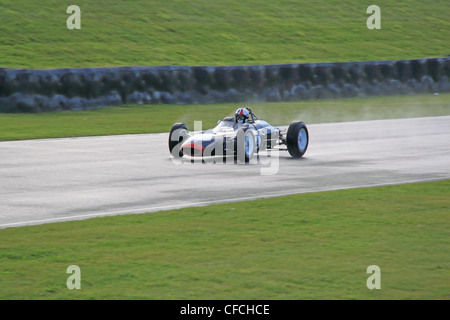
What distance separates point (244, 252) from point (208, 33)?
29.3m

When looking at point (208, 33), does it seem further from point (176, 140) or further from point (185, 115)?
point (176, 140)

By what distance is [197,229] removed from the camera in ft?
26.0

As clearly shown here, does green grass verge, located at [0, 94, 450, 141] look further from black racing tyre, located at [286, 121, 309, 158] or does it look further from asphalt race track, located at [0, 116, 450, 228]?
black racing tyre, located at [286, 121, 309, 158]

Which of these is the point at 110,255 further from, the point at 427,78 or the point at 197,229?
the point at 427,78

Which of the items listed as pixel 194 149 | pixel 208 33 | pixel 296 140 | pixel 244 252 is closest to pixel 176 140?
pixel 194 149

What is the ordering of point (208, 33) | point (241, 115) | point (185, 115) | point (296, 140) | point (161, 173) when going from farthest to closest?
1. point (208, 33)
2. point (185, 115)
3. point (241, 115)
4. point (296, 140)
5. point (161, 173)

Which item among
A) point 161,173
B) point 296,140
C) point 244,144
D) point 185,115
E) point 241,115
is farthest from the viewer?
point 185,115

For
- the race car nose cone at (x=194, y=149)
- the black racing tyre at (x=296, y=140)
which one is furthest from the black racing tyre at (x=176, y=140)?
the black racing tyre at (x=296, y=140)

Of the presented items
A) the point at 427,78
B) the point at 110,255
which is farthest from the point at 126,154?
the point at 427,78

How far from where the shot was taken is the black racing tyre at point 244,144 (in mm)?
13398

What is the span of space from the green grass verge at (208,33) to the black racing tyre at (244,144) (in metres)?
14.4

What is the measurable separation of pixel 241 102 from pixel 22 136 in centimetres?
941

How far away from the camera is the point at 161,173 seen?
1220cm

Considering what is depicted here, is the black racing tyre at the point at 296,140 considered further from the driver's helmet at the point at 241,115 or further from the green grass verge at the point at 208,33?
the green grass verge at the point at 208,33
